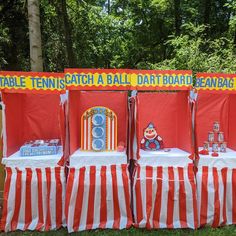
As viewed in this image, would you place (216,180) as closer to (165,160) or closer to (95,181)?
(165,160)

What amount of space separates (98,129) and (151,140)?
0.69 metres

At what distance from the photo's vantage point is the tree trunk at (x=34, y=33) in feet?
15.2

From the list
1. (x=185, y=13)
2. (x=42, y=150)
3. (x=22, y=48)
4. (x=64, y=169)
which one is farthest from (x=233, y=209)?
(x=185, y=13)

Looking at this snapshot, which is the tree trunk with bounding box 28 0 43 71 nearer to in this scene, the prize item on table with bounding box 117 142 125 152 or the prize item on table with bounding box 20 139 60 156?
the prize item on table with bounding box 20 139 60 156

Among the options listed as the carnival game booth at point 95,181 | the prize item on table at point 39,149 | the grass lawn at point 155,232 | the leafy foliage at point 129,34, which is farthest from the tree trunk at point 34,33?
the leafy foliage at point 129,34

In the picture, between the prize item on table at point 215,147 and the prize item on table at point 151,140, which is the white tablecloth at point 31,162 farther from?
the prize item on table at point 215,147

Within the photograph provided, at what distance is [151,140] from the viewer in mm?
3932

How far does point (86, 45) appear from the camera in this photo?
1248 cm

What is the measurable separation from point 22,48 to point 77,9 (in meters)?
2.50

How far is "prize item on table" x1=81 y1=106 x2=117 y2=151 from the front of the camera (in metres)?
3.75

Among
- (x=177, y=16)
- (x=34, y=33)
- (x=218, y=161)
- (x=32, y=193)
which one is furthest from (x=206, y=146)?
(x=177, y=16)

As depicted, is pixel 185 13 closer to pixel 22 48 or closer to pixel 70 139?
pixel 22 48

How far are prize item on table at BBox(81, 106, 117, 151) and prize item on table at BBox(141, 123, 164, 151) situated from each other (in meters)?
0.39

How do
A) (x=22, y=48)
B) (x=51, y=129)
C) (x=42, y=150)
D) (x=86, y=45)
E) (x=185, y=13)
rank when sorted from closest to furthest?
(x=42, y=150) < (x=51, y=129) < (x=22, y=48) < (x=86, y=45) < (x=185, y=13)
